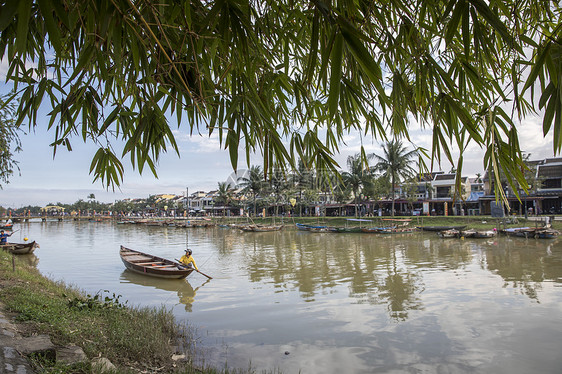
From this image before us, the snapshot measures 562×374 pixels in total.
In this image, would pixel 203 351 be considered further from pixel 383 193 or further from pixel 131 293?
pixel 383 193

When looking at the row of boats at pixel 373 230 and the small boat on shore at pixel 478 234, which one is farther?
the row of boats at pixel 373 230

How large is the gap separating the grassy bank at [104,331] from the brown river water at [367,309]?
0.79 metres

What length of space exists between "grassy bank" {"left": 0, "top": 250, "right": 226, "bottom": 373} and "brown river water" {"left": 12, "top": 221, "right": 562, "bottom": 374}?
0.79m

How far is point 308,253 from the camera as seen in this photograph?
744 inches

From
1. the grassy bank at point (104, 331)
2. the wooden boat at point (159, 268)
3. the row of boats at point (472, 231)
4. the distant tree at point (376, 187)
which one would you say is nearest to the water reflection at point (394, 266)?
the row of boats at point (472, 231)

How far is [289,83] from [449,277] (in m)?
11.6

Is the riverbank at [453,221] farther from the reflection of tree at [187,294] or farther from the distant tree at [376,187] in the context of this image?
the reflection of tree at [187,294]

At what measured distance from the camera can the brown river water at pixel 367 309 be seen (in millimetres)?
5488

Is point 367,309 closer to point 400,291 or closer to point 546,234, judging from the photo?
point 400,291

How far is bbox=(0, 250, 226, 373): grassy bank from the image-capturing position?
4.00m

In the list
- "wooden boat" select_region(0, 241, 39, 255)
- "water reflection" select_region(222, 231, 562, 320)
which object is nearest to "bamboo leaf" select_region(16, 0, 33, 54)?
"water reflection" select_region(222, 231, 562, 320)

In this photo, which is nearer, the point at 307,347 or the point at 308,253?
the point at 307,347

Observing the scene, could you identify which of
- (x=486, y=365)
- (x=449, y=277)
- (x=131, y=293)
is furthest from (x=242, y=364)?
(x=449, y=277)

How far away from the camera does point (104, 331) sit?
4809 mm
